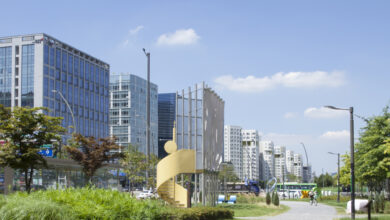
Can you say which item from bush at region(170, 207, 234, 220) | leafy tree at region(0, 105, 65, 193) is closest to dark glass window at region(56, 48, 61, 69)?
leafy tree at region(0, 105, 65, 193)

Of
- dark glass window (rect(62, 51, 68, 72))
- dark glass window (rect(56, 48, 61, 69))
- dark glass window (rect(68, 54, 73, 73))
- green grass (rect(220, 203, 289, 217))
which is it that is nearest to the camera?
green grass (rect(220, 203, 289, 217))

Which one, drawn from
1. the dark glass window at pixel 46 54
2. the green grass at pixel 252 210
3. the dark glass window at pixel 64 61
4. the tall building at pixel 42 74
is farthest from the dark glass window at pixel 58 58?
the green grass at pixel 252 210

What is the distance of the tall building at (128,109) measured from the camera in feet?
485

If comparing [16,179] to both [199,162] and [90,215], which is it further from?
[90,215]

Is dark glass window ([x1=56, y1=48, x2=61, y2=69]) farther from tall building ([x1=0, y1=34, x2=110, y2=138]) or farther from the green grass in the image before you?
the green grass

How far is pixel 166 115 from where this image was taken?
589 ft

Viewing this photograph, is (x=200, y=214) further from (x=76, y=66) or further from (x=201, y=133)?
(x=76, y=66)

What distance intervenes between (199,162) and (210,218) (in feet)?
22.1

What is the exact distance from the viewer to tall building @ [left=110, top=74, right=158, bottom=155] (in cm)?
14788

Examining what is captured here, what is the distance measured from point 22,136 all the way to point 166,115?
489ft

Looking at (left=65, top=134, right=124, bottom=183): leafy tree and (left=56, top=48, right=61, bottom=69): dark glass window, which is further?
(left=56, top=48, right=61, bottom=69): dark glass window

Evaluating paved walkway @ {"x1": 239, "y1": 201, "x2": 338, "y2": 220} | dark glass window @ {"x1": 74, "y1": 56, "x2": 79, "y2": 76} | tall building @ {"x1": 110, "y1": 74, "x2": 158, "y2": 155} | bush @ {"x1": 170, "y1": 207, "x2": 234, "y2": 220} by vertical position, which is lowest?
paved walkway @ {"x1": 239, "y1": 201, "x2": 338, "y2": 220}

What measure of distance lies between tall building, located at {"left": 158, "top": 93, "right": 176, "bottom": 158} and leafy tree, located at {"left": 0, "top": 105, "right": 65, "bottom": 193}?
140754mm

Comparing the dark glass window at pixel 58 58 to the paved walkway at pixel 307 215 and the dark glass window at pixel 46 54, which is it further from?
the paved walkway at pixel 307 215
